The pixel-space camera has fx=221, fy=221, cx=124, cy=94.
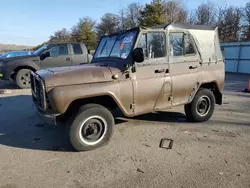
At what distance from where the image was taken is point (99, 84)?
149 inches

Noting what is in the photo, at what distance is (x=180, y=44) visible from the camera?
15.6ft

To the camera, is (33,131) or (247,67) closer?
(33,131)

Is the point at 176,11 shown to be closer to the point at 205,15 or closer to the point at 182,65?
the point at 205,15

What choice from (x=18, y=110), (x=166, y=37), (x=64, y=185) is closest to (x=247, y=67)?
(x=166, y=37)

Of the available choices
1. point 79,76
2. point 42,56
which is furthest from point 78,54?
point 79,76

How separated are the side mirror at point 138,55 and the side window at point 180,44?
1035mm

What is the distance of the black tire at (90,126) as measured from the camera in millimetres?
3723

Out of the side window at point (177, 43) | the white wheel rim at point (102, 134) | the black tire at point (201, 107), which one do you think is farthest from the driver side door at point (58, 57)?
the white wheel rim at point (102, 134)

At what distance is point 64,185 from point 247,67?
17356mm

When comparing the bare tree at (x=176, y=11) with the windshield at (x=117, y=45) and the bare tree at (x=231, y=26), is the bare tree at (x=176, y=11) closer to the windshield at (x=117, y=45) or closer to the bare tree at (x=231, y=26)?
the bare tree at (x=231, y=26)

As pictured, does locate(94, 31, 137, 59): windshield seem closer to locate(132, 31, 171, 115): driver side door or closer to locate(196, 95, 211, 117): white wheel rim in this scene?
locate(132, 31, 171, 115): driver side door

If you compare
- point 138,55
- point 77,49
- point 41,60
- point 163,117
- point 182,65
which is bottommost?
point 163,117

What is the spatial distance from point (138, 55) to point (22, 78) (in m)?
7.56

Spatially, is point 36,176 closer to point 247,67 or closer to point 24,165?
point 24,165
